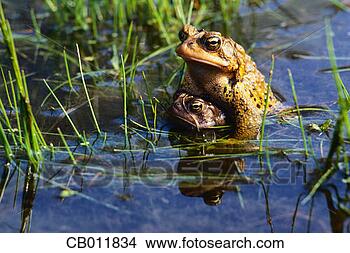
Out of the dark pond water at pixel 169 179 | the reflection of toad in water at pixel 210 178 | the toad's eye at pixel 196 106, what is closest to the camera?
the dark pond water at pixel 169 179

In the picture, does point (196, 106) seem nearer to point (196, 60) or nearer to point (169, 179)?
point (196, 60)

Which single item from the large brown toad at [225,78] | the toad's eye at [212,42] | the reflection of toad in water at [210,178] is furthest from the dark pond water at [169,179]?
the toad's eye at [212,42]

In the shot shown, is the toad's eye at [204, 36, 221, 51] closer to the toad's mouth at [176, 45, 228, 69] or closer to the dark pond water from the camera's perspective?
the toad's mouth at [176, 45, 228, 69]

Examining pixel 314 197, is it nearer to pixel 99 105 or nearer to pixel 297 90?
pixel 297 90

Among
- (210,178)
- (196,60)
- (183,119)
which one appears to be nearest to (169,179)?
(210,178)

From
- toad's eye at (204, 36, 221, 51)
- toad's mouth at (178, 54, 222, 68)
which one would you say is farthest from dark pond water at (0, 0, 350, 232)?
toad's eye at (204, 36, 221, 51)

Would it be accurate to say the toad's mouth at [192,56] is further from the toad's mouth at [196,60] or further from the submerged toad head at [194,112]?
the submerged toad head at [194,112]
